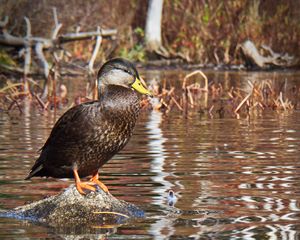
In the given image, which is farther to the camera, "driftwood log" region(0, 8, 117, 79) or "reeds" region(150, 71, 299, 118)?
"driftwood log" region(0, 8, 117, 79)

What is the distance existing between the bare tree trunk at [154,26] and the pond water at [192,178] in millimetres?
Result: 20401

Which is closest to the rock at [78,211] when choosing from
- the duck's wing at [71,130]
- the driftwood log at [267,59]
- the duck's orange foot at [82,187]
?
the duck's orange foot at [82,187]

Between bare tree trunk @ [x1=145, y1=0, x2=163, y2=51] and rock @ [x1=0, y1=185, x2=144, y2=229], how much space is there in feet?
94.7

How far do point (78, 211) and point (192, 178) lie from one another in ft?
6.88

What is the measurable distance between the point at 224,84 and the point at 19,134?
12.2m

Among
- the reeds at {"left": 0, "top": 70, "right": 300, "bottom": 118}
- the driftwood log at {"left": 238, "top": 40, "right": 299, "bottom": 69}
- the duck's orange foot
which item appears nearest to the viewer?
the duck's orange foot

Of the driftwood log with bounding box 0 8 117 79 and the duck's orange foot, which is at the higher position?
the driftwood log with bounding box 0 8 117 79

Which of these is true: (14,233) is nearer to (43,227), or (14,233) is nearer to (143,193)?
(43,227)

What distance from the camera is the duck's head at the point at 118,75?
774 centimetres

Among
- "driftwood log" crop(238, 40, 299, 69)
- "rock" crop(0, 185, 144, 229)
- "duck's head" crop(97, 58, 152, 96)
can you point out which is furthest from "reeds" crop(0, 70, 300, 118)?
"driftwood log" crop(238, 40, 299, 69)

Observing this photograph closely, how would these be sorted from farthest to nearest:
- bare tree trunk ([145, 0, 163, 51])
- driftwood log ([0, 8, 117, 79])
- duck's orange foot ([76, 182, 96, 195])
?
1. bare tree trunk ([145, 0, 163, 51])
2. driftwood log ([0, 8, 117, 79])
3. duck's orange foot ([76, 182, 96, 195])

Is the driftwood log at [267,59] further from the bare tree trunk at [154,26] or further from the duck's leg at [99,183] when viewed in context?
the duck's leg at [99,183]

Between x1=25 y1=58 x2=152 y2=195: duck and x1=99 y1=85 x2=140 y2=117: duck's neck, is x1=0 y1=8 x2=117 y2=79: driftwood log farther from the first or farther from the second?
x1=99 y1=85 x2=140 y2=117: duck's neck

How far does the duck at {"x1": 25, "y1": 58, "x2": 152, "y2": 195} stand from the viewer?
292 inches
